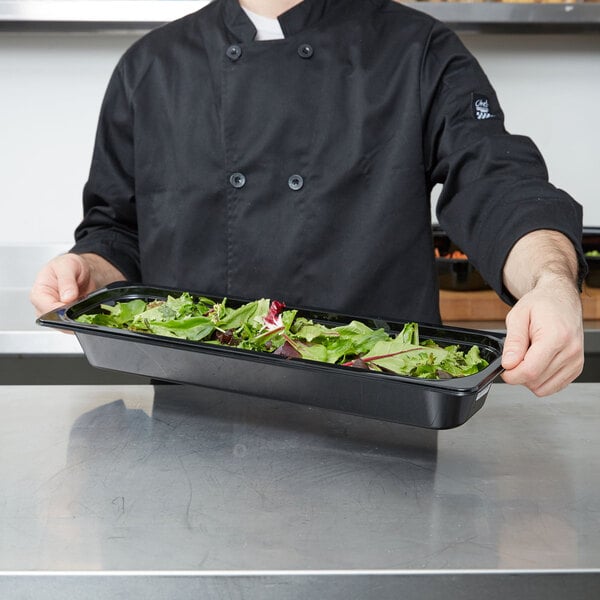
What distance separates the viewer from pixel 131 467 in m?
0.92

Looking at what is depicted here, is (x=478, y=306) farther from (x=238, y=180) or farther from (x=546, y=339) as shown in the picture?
(x=546, y=339)

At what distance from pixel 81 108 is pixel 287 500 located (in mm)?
1918

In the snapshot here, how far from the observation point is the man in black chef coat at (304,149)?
1.43 metres

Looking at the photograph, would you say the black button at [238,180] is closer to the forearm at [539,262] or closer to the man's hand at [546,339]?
the forearm at [539,262]

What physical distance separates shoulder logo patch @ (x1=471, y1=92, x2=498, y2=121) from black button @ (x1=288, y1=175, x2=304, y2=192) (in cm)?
31

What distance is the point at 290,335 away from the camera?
1.01m

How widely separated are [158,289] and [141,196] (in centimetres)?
40

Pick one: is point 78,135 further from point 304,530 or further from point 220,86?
point 304,530

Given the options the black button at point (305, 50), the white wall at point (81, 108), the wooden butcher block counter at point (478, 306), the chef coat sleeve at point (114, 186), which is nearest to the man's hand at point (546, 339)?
the black button at point (305, 50)

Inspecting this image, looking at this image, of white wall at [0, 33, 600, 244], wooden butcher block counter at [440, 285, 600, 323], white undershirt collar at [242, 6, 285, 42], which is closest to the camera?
white undershirt collar at [242, 6, 285, 42]

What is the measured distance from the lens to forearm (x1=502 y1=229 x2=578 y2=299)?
3.35 feet

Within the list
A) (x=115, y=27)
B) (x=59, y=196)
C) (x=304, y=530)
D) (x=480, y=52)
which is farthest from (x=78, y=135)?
(x=304, y=530)

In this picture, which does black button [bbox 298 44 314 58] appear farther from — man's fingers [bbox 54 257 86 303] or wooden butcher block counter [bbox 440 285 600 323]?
wooden butcher block counter [bbox 440 285 600 323]

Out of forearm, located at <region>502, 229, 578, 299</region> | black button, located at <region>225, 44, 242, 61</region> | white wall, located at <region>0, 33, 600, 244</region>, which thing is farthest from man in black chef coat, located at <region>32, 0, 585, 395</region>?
white wall, located at <region>0, 33, 600, 244</region>
